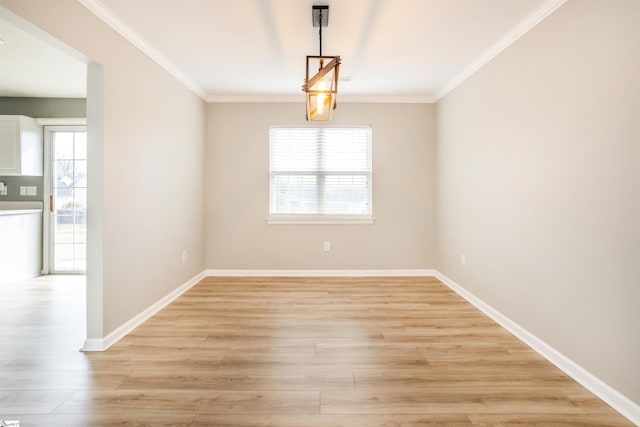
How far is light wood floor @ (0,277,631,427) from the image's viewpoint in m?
1.74

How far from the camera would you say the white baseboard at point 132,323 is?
8.01 ft

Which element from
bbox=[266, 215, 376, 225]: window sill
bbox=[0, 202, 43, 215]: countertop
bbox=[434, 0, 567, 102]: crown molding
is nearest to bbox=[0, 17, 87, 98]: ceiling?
bbox=[0, 202, 43, 215]: countertop

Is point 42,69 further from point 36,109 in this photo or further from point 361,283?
point 361,283

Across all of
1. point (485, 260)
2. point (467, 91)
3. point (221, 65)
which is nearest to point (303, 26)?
point (221, 65)

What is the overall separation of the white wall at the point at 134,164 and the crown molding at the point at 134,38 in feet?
0.16

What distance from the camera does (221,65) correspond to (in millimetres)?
3539

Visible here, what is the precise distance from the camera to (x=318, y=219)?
4.77 metres

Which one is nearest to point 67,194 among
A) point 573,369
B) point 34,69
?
point 34,69

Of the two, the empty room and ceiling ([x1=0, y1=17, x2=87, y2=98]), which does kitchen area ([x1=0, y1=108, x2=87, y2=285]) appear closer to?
the empty room

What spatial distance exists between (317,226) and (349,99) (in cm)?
186

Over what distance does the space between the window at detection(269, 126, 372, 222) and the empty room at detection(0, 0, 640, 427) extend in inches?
1.3

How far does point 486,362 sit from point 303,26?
2902mm

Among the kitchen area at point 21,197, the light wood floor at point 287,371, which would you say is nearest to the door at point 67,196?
the kitchen area at point 21,197

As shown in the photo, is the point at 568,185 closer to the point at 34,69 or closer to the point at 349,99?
the point at 349,99
